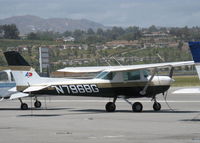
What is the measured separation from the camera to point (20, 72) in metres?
26.6

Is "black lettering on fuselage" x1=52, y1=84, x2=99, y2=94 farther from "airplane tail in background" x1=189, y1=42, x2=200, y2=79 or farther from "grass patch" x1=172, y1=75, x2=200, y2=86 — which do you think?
"grass patch" x1=172, y1=75, x2=200, y2=86

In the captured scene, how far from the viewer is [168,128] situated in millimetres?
18750

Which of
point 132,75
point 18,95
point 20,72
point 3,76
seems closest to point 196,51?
point 132,75

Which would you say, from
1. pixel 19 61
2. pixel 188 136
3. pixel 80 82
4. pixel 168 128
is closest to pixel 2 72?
pixel 19 61

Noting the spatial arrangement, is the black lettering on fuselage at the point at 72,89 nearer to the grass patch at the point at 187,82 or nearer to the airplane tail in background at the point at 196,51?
the airplane tail in background at the point at 196,51

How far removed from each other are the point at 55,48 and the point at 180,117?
345ft

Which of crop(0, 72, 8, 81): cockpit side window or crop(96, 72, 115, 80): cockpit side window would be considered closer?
crop(96, 72, 115, 80): cockpit side window

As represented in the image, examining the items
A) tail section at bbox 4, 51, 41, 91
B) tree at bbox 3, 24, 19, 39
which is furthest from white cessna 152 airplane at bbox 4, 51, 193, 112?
tree at bbox 3, 24, 19, 39

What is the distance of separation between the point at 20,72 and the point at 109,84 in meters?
3.76

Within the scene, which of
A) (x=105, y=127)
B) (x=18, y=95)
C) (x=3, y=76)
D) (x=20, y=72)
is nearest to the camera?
(x=105, y=127)

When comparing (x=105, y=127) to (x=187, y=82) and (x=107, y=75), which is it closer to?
(x=107, y=75)

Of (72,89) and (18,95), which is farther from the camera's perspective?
(18,95)

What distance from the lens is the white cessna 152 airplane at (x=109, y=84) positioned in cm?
2528

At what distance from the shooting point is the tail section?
86.2 ft
